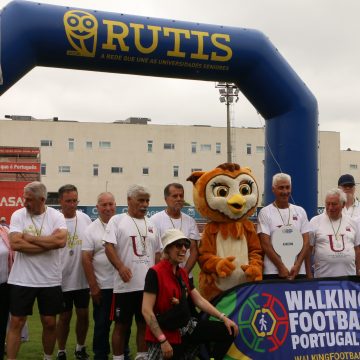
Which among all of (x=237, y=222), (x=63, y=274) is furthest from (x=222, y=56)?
(x=63, y=274)

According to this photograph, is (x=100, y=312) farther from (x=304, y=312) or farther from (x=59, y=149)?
(x=59, y=149)

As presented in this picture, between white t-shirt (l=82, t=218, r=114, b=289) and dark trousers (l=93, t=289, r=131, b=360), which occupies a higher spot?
white t-shirt (l=82, t=218, r=114, b=289)

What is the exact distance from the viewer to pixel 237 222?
5.68 meters

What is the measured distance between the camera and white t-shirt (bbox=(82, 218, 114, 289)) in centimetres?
586

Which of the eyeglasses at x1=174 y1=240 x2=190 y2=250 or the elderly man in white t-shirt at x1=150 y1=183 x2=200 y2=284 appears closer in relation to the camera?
the eyeglasses at x1=174 y1=240 x2=190 y2=250

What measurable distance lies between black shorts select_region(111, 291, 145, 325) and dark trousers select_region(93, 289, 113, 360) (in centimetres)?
41

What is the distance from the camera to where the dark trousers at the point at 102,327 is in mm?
5777

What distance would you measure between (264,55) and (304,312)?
3.67 metres

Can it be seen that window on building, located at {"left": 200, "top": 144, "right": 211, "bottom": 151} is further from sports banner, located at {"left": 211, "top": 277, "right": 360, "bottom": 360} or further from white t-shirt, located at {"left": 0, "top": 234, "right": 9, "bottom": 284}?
sports banner, located at {"left": 211, "top": 277, "right": 360, "bottom": 360}

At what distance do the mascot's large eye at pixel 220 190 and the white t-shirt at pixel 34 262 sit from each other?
148cm

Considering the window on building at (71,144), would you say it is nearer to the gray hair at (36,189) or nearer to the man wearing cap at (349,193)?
the man wearing cap at (349,193)

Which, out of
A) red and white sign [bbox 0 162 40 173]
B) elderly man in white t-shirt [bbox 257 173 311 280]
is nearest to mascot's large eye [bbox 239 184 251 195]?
elderly man in white t-shirt [bbox 257 173 311 280]

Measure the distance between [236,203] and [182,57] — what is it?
2.53 metres

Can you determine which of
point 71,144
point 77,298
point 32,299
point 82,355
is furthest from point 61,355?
point 71,144
